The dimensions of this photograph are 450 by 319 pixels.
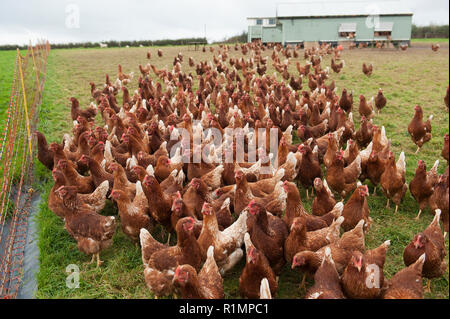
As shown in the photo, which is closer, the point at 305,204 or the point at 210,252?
the point at 210,252

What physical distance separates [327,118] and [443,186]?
11.9 ft

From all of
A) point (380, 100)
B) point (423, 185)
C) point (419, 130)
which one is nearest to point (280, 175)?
A: point (423, 185)

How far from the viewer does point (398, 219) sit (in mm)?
4949

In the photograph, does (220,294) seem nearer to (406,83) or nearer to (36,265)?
(36,265)

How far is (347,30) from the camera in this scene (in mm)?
27625

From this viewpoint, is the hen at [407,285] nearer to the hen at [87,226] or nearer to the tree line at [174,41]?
the hen at [87,226]

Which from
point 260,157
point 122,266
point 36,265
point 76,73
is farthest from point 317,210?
point 76,73

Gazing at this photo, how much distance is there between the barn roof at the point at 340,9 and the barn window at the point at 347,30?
2.93ft

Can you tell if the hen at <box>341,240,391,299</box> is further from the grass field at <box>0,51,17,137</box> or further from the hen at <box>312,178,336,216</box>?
the grass field at <box>0,51,17,137</box>

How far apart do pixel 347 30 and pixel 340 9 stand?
2.28m

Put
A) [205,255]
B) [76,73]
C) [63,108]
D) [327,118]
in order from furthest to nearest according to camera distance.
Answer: [76,73] → [63,108] → [327,118] → [205,255]

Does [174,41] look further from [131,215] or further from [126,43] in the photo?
[131,215]
